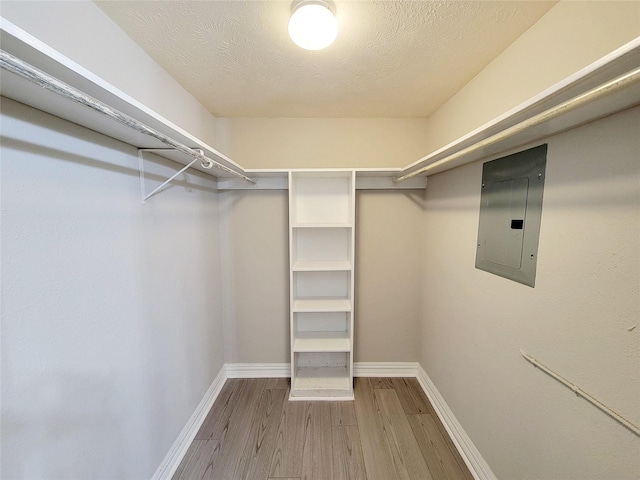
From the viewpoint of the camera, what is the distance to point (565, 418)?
882 millimetres

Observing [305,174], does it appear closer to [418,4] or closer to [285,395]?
[418,4]

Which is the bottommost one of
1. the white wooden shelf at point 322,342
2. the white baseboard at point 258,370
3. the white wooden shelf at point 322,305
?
the white baseboard at point 258,370

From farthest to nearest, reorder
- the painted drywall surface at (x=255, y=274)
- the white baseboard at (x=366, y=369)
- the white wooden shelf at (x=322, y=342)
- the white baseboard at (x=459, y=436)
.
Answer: the white baseboard at (x=366, y=369)
the painted drywall surface at (x=255, y=274)
the white wooden shelf at (x=322, y=342)
the white baseboard at (x=459, y=436)

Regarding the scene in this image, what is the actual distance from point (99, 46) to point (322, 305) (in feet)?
6.23

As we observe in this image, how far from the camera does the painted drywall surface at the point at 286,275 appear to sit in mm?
2064

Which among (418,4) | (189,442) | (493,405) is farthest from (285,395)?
(418,4)

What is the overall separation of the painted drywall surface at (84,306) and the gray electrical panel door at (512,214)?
1775 millimetres

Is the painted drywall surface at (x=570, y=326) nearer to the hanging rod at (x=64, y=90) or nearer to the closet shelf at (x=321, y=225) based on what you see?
the closet shelf at (x=321, y=225)

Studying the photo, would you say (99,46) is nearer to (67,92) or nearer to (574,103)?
(67,92)

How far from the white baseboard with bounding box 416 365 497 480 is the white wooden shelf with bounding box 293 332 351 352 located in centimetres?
74

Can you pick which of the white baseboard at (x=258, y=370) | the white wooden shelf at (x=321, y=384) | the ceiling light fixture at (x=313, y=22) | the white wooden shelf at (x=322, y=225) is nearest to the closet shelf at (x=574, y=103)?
the ceiling light fixture at (x=313, y=22)

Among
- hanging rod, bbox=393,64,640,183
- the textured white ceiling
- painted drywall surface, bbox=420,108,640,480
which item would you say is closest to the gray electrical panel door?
painted drywall surface, bbox=420,108,640,480

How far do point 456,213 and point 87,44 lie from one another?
2.02m

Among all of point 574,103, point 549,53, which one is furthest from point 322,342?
point 549,53
